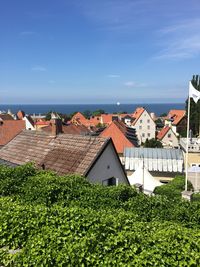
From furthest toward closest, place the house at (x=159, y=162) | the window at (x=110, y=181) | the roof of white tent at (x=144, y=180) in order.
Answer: the house at (x=159, y=162) → the roof of white tent at (x=144, y=180) → the window at (x=110, y=181)

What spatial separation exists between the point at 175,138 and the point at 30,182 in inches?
2591

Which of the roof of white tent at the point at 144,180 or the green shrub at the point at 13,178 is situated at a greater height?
the green shrub at the point at 13,178

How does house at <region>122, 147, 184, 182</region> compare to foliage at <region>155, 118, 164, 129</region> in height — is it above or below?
below

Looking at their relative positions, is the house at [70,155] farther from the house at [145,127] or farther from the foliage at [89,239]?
the house at [145,127]

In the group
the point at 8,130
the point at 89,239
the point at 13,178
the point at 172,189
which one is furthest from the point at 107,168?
Result: the point at 8,130

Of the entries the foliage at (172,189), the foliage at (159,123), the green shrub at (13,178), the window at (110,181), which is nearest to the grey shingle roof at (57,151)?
the window at (110,181)

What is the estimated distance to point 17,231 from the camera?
734 centimetres

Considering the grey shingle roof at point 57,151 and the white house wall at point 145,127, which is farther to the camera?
the white house wall at point 145,127

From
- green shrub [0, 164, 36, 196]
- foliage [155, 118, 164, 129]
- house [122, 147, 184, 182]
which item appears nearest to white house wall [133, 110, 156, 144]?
foliage [155, 118, 164, 129]

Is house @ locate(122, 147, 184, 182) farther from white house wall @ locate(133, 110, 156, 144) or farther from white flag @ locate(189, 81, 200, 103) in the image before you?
white house wall @ locate(133, 110, 156, 144)

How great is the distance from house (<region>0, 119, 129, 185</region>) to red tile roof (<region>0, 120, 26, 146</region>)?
67.4 ft

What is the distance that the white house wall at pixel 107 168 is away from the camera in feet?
56.4

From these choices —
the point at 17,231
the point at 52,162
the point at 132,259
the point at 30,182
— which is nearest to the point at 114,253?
the point at 132,259

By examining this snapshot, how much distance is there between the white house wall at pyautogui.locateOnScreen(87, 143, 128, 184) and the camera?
17.2 meters
